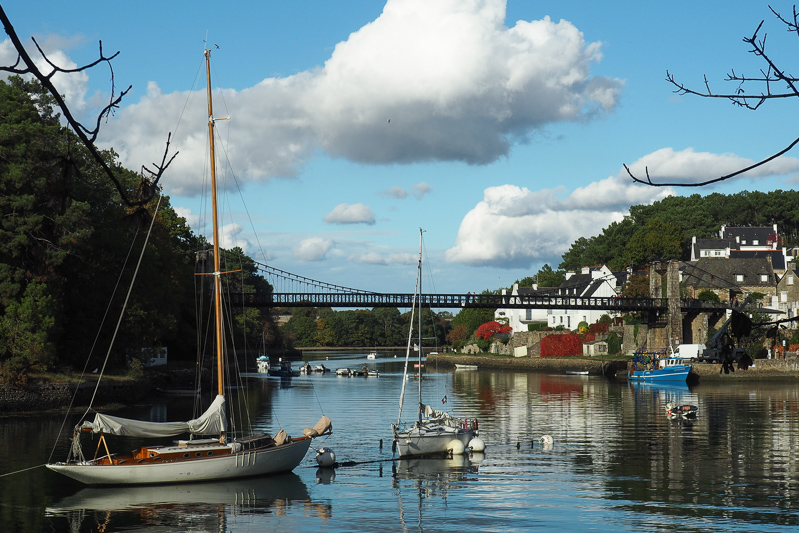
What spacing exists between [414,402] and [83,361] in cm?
2492

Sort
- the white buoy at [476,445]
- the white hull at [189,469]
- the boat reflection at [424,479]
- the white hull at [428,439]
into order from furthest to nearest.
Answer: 1. the white buoy at [476,445]
2. the white hull at [428,439]
3. the white hull at [189,469]
4. the boat reflection at [424,479]

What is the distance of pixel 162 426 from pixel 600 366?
80.2 m

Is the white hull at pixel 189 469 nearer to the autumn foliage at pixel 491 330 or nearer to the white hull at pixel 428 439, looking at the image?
the white hull at pixel 428 439

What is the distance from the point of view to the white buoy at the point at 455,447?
123 ft

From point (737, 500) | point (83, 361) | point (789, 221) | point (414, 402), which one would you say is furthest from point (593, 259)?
point (737, 500)

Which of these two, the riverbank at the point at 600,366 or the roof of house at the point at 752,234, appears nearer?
the riverbank at the point at 600,366

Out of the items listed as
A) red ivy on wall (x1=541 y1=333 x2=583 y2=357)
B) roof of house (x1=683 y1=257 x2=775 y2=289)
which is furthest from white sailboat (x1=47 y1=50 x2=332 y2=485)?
roof of house (x1=683 y1=257 x2=775 y2=289)

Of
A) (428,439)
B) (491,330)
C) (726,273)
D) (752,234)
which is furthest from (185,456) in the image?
(752,234)

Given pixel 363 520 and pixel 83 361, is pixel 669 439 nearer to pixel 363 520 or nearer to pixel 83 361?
pixel 363 520

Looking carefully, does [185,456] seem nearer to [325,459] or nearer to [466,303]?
[325,459]

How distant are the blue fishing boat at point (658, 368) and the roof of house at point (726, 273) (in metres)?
19.0

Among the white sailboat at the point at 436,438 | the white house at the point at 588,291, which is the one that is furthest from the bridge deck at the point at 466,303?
the white sailboat at the point at 436,438

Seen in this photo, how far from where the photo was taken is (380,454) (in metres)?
37.8

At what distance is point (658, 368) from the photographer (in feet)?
285
